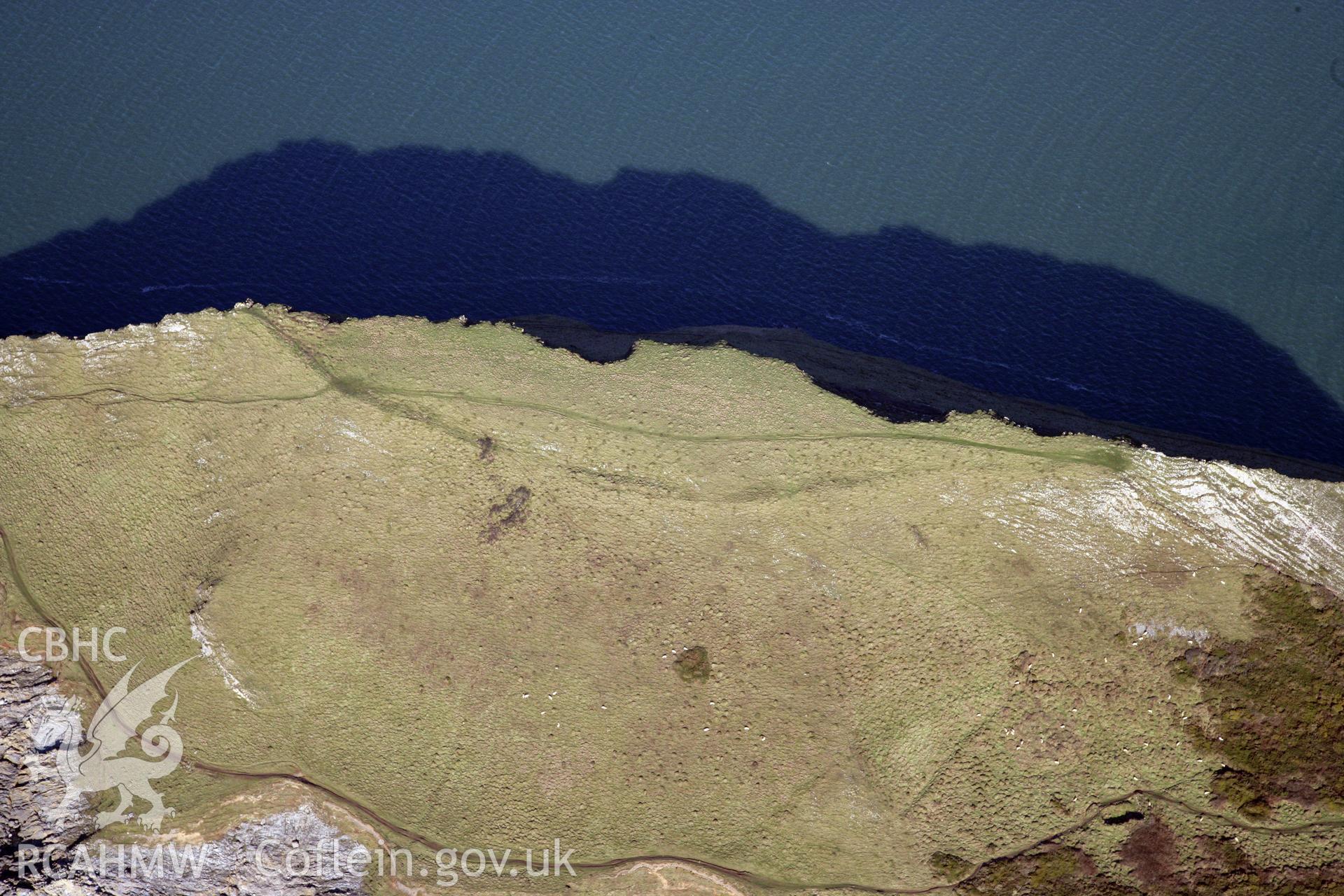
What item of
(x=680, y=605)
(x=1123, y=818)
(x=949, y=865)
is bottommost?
(x=949, y=865)

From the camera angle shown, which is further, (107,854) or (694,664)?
(694,664)

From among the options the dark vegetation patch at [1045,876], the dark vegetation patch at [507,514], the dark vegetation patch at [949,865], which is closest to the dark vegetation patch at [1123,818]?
the dark vegetation patch at [1045,876]

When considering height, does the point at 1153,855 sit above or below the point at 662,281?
below

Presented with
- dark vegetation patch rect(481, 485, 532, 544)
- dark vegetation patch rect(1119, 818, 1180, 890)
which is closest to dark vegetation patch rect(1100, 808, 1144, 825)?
dark vegetation patch rect(1119, 818, 1180, 890)

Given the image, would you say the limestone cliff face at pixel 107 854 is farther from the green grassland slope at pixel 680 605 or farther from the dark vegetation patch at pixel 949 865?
the dark vegetation patch at pixel 949 865

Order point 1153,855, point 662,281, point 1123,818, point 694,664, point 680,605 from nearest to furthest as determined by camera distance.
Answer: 1. point 1153,855
2. point 1123,818
3. point 694,664
4. point 680,605
5. point 662,281

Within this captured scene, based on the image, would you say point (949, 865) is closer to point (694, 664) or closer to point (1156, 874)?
point (1156, 874)

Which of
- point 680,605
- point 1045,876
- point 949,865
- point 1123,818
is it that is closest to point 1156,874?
point 1123,818
